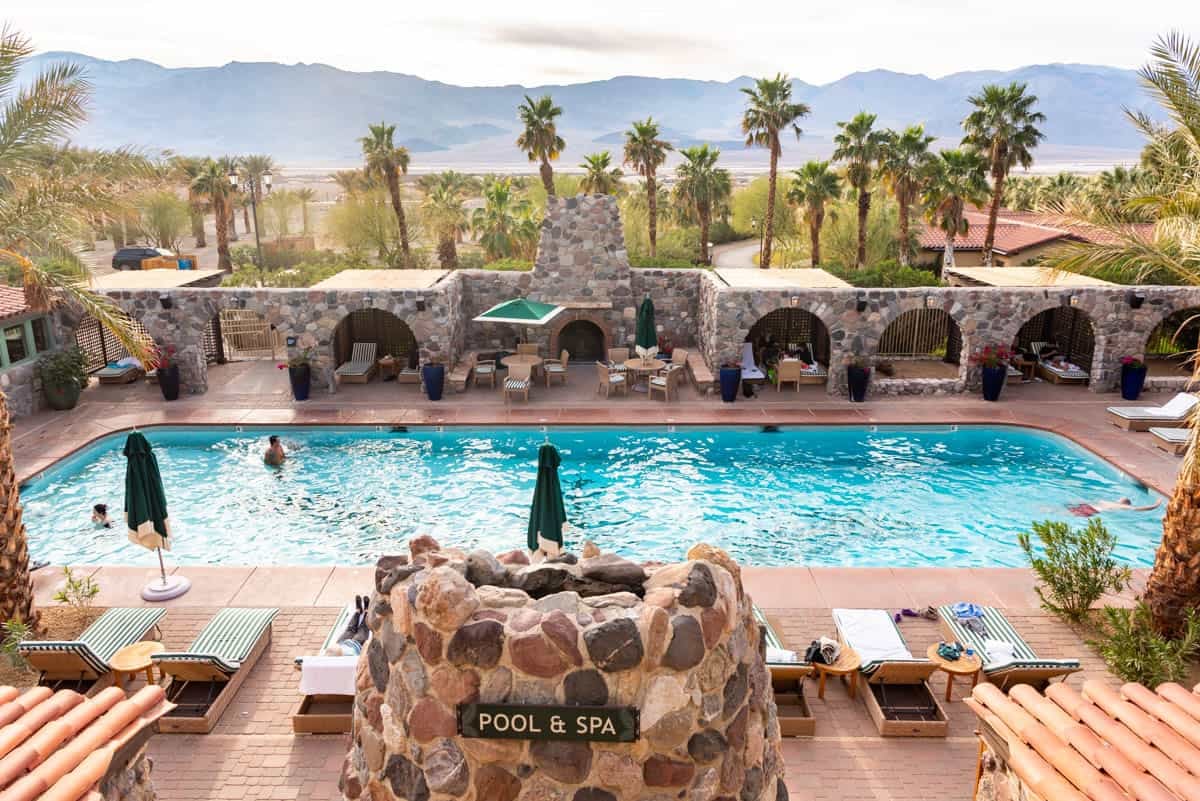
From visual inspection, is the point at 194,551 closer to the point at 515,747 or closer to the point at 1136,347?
the point at 515,747

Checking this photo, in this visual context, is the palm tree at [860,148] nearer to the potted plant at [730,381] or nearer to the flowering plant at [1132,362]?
the flowering plant at [1132,362]

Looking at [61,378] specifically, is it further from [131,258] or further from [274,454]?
[131,258]

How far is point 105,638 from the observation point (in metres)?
10.6

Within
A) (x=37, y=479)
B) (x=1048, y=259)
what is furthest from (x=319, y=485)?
(x=1048, y=259)

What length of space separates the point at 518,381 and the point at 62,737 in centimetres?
1628

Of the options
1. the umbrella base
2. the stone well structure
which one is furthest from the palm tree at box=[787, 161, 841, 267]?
the stone well structure

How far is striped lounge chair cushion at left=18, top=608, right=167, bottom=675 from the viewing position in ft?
32.0

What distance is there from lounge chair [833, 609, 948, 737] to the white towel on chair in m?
5.80

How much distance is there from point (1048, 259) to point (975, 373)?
12165 millimetres

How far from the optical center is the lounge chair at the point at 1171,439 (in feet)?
60.0

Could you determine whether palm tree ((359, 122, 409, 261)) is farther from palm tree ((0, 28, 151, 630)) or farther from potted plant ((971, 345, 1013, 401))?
palm tree ((0, 28, 151, 630))

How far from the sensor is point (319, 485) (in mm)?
18047

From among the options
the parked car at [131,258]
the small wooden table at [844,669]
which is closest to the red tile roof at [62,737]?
the small wooden table at [844,669]

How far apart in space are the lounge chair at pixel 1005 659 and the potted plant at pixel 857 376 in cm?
1120
